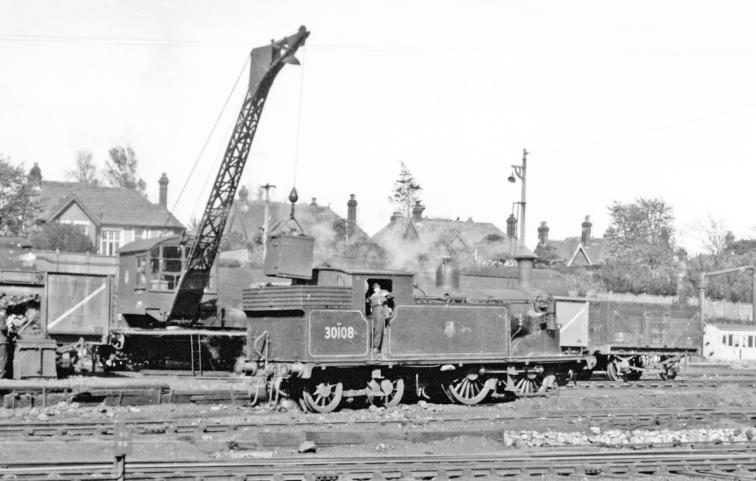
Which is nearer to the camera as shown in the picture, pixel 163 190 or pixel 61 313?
pixel 61 313

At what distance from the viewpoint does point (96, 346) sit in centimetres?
2114

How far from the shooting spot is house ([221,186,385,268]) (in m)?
33.3

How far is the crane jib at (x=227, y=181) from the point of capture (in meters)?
24.2

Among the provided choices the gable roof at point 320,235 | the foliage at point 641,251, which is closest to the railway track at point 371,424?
the gable roof at point 320,235

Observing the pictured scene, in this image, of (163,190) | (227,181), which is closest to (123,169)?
(163,190)

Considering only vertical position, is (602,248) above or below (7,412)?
above

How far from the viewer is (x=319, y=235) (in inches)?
1713

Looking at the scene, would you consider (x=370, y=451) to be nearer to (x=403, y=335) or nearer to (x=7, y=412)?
(x=403, y=335)

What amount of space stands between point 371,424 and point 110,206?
164 feet

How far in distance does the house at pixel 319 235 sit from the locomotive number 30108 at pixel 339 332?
9.19 metres

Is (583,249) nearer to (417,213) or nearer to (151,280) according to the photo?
(417,213)

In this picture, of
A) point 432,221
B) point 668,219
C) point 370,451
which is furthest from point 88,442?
point 668,219

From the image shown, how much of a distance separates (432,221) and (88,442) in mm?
41496

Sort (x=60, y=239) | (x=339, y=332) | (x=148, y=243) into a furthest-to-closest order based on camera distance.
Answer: (x=60, y=239)
(x=148, y=243)
(x=339, y=332)
